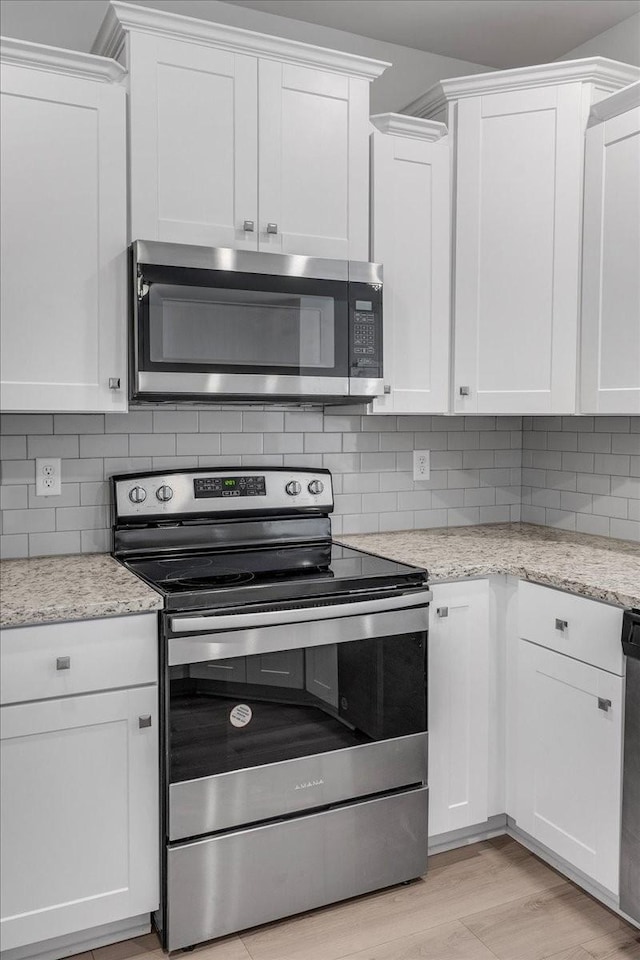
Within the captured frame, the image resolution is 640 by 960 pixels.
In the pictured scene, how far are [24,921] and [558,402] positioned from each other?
2071 mm

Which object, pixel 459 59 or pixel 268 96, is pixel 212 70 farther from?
pixel 459 59

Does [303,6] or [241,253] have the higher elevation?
[303,6]

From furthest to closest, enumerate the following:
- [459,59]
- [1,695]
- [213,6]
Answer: [459,59] < [213,6] < [1,695]

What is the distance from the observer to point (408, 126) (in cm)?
252

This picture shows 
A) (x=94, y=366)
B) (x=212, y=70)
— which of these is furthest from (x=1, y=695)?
(x=212, y=70)

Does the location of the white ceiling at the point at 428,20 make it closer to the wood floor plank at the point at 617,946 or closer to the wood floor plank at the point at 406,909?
the wood floor plank at the point at 406,909

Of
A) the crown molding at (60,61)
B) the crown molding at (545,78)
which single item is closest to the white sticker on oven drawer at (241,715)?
the crown molding at (60,61)

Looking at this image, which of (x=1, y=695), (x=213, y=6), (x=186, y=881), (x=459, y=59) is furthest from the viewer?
(x=459, y=59)

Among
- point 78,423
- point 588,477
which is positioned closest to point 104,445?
point 78,423

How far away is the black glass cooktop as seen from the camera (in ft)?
6.49

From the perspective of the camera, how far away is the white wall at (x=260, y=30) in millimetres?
2410

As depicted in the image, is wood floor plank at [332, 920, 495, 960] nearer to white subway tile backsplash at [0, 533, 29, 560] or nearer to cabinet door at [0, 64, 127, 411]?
white subway tile backsplash at [0, 533, 29, 560]

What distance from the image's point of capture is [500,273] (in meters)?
2.58

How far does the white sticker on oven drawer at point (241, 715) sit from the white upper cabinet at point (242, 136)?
128 centimetres
